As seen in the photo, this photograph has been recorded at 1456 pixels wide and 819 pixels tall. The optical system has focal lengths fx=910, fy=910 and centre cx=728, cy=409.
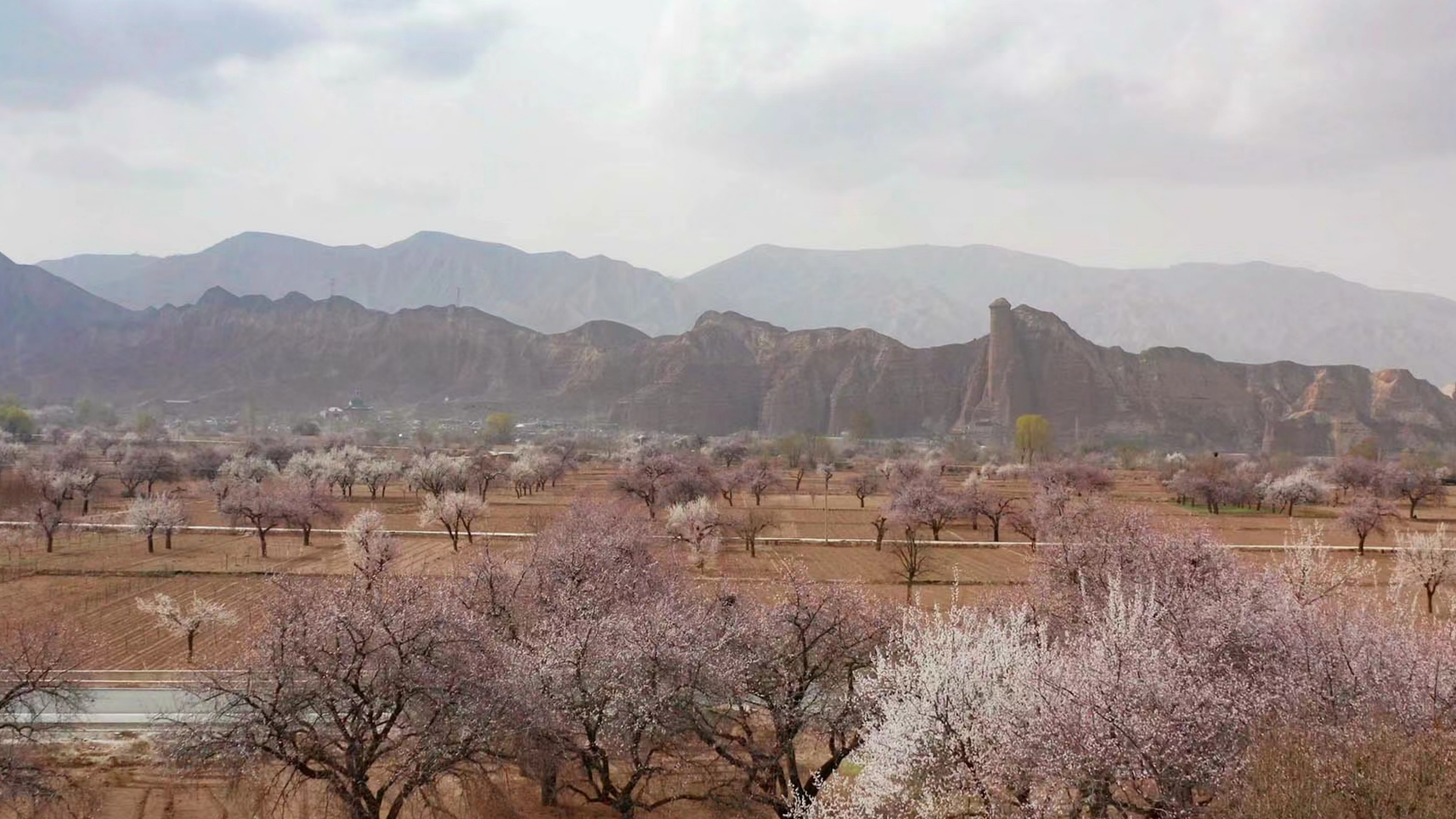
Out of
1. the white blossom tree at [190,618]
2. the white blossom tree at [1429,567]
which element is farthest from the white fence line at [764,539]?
the white blossom tree at [190,618]

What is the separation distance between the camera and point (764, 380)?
175250mm

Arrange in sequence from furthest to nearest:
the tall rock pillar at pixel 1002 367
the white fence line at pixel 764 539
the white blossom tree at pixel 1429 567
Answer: the tall rock pillar at pixel 1002 367
the white fence line at pixel 764 539
the white blossom tree at pixel 1429 567

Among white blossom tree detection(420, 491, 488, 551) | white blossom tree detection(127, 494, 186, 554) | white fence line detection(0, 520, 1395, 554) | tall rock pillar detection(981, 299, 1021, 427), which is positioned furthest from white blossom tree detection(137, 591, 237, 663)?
tall rock pillar detection(981, 299, 1021, 427)

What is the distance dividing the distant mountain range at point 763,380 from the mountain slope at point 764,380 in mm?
361

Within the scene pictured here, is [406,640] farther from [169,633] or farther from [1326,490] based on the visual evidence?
[1326,490]

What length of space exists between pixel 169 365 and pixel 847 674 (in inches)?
8201

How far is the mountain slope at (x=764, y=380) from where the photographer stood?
152 metres

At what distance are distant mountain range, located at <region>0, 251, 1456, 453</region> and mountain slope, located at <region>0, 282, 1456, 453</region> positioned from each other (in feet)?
1.18

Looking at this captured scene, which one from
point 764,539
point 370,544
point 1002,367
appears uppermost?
point 1002,367

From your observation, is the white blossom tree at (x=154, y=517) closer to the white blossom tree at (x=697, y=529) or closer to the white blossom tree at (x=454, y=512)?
the white blossom tree at (x=454, y=512)

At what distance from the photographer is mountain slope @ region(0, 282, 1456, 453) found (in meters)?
152

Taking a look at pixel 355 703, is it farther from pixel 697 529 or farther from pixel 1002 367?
pixel 1002 367

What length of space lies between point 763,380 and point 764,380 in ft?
0.54

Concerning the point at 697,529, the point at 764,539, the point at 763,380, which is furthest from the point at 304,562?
the point at 763,380
